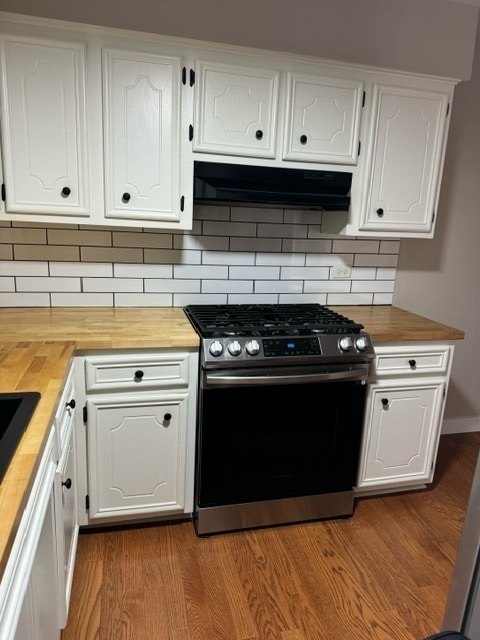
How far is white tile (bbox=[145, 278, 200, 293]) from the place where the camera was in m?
2.39

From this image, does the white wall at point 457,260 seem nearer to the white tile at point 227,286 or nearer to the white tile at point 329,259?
the white tile at point 329,259

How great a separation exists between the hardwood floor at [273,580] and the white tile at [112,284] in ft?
3.89

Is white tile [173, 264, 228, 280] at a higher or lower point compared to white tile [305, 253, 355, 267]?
lower

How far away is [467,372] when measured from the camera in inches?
123

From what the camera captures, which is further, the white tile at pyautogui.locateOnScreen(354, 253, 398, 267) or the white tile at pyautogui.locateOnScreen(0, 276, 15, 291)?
the white tile at pyautogui.locateOnScreen(354, 253, 398, 267)

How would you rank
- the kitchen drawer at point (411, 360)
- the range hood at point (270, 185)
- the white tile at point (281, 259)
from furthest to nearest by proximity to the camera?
the white tile at point (281, 259) → the kitchen drawer at point (411, 360) → the range hood at point (270, 185)

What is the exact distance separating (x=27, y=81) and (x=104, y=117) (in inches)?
12.6

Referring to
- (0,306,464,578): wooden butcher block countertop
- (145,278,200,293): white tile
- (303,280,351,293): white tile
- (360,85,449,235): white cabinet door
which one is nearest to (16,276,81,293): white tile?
(0,306,464,578): wooden butcher block countertop

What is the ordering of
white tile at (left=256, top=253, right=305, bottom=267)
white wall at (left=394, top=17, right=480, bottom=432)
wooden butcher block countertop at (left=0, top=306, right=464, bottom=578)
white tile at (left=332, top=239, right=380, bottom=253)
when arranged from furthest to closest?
1. white wall at (left=394, top=17, right=480, bottom=432)
2. white tile at (left=332, top=239, right=380, bottom=253)
3. white tile at (left=256, top=253, right=305, bottom=267)
4. wooden butcher block countertop at (left=0, top=306, right=464, bottom=578)

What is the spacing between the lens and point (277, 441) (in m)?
2.06

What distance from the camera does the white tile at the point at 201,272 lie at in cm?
241

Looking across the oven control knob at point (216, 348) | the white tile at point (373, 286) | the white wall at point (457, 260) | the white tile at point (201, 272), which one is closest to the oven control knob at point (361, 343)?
the oven control knob at point (216, 348)

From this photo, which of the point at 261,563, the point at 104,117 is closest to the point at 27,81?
the point at 104,117

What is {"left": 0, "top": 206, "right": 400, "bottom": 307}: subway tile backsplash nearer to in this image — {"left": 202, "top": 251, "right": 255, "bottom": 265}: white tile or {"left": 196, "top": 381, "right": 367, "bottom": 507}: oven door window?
{"left": 202, "top": 251, "right": 255, "bottom": 265}: white tile
